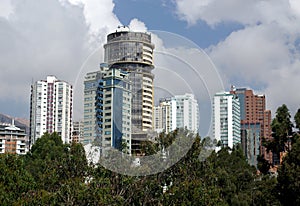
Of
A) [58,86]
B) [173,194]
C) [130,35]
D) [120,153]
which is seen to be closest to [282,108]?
[173,194]

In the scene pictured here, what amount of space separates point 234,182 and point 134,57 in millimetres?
11854

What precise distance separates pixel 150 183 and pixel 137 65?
700cm

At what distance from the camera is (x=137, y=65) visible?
8.02 meters

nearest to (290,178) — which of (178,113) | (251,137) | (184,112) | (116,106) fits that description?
(178,113)

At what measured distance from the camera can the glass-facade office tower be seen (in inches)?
310

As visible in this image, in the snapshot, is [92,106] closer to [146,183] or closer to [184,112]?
[184,112]

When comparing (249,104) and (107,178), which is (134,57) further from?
(249,104)

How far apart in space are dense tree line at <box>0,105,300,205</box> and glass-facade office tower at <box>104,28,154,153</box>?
85 centimetres

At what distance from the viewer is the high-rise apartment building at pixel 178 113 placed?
822 centimetres

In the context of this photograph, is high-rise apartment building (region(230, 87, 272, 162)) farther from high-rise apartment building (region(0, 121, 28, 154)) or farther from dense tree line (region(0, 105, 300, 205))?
dense tree line (region(0, 105, 300, 205))

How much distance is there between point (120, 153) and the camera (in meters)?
9.18

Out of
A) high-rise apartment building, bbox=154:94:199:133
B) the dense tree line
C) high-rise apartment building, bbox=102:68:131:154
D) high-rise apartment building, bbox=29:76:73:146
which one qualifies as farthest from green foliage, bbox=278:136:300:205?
high-rise apartment building, bbox=29:76:73:146

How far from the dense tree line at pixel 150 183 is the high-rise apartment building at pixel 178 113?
305 mm

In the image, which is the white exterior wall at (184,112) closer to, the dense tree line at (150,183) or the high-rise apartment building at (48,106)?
the dense tree line at (150,183)
